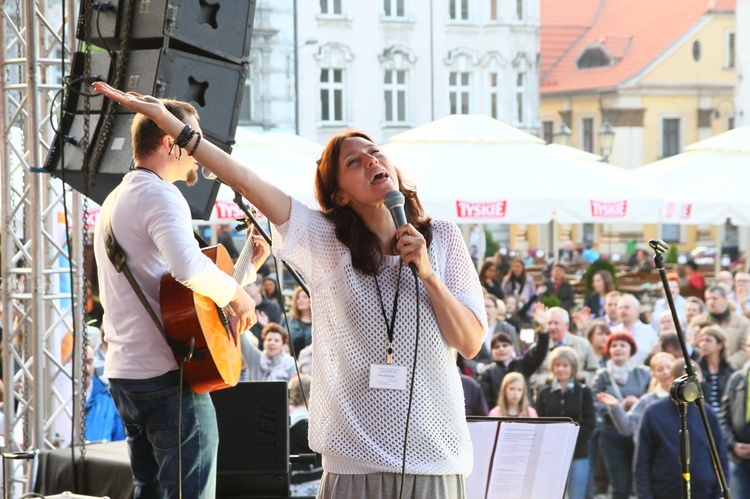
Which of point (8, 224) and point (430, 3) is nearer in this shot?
point (8, 224)

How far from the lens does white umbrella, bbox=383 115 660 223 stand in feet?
35.5

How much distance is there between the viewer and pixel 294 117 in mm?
33344

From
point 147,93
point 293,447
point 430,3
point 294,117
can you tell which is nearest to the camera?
point 147,93

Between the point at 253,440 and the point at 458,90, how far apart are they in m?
33.7

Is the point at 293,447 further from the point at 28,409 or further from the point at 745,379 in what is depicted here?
the point at 745,379

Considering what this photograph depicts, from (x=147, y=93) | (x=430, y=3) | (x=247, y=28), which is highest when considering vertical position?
(x=430, y=3)

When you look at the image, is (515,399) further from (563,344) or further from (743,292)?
(743,292)

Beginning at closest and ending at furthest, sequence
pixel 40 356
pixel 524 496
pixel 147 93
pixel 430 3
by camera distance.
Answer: pixel 524 496 → pixel 147 93 → pixel 40 356 → pixel 430 3

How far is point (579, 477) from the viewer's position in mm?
7684

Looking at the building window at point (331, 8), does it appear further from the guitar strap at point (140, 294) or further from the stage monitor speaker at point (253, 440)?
the guitar strap at point (140, 294)

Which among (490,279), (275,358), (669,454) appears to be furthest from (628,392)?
(490,279)

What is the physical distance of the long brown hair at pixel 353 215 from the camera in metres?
2.87

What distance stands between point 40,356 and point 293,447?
5.51 ft

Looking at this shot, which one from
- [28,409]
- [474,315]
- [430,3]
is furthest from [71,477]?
[430,3]
